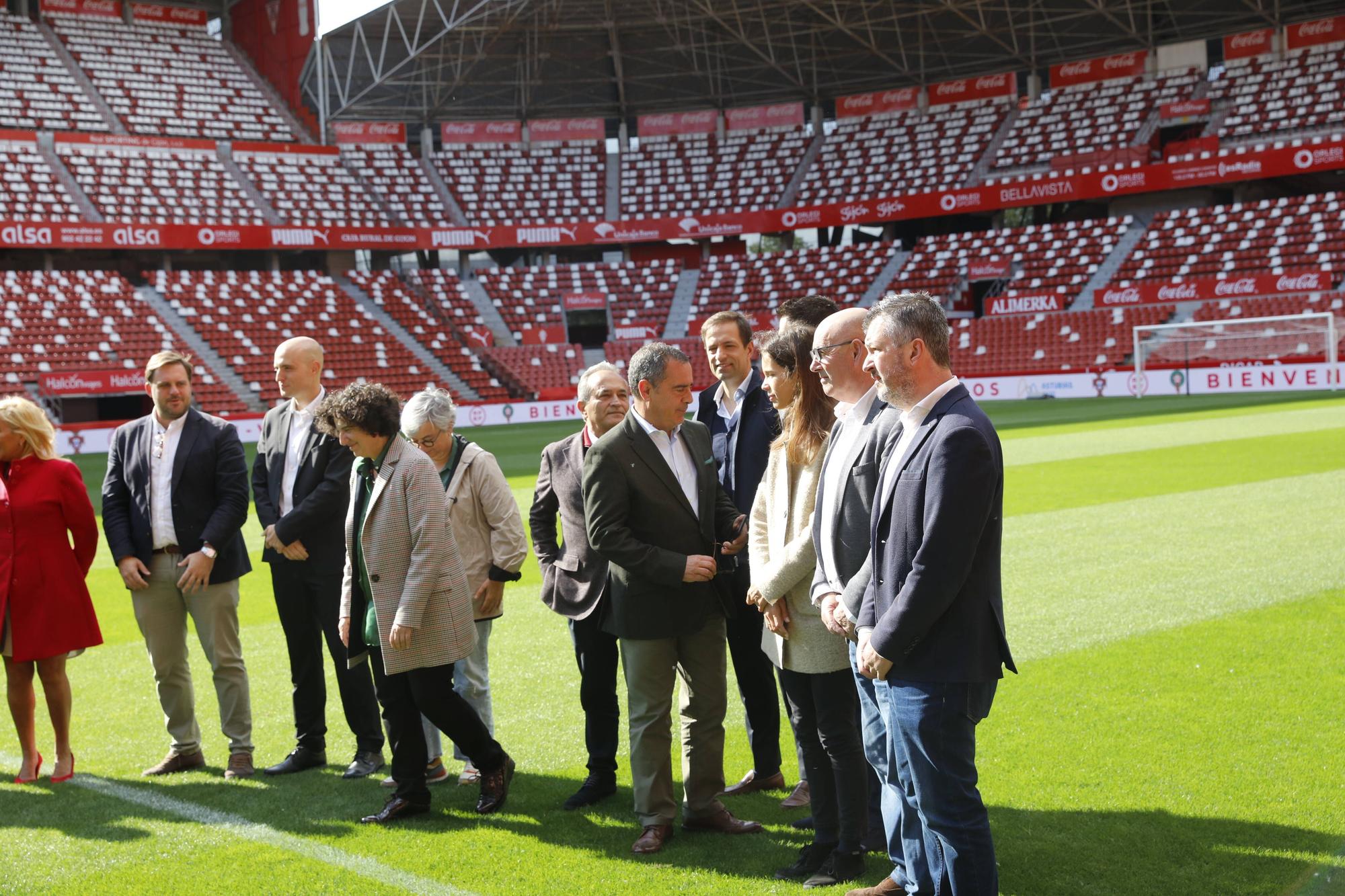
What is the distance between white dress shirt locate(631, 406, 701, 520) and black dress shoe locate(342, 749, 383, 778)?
2.33 meters

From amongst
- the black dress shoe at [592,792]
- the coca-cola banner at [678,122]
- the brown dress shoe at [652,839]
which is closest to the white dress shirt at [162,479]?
the black dress shoe at [592,792]

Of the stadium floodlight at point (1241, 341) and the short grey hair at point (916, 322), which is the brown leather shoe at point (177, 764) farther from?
the stadium floodlight at point (1241, 341)

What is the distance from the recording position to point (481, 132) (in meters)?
55.1

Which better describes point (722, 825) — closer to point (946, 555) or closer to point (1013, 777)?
point (1013, 777)

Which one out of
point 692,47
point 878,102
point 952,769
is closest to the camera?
point 952,769

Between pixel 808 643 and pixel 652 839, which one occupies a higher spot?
pixel 808 643

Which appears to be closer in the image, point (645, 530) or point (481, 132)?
point (645, 530)

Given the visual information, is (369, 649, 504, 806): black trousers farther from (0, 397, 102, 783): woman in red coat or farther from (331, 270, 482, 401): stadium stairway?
(331, 270, 482, 401): stadium stairway

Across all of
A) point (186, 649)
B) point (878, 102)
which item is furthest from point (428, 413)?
point (878, 102)

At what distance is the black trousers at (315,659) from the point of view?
6.23 meters

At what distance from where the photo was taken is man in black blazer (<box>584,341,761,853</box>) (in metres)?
4.93

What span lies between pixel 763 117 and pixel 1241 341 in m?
26.3

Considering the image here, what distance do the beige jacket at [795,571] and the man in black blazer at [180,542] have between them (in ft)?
9.94

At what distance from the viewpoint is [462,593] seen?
5438 mm
